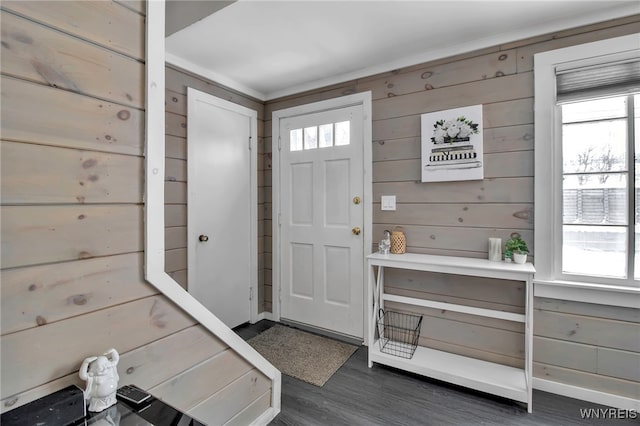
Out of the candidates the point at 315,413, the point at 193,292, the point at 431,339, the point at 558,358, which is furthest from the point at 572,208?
the point at 193,292

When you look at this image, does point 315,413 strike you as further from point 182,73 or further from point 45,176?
point 182,73

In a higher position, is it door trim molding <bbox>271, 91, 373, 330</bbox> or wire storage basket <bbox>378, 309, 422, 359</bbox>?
door trim molding <bbox>271, 91, 373, 330</bbox>

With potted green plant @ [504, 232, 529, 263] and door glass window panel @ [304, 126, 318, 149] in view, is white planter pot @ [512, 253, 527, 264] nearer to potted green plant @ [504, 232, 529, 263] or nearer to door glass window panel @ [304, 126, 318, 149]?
potted green plant @ [504, 232, 529, 263]

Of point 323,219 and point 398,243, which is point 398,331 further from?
point 323,219

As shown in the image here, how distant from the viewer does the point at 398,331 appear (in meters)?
2.54

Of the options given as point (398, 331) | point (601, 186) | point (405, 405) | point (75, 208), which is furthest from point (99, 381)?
point (601, 186)

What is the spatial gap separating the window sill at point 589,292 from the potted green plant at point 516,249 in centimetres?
20

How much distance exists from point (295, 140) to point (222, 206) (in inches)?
38.3

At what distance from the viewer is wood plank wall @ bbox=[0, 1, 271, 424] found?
2.77 feet

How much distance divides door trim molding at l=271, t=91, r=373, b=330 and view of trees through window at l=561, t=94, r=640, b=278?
4.41 ft

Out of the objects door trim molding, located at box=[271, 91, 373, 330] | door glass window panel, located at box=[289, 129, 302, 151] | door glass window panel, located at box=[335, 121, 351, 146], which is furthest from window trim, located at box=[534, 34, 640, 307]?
door glass window panel, located at box=[289, 129, 302, 151]

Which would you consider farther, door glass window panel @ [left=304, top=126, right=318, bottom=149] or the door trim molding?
door glass window panel @ [left=304, top=126, right=318, bottom=149]

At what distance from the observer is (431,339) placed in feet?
7.88

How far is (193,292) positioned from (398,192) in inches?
75.8
